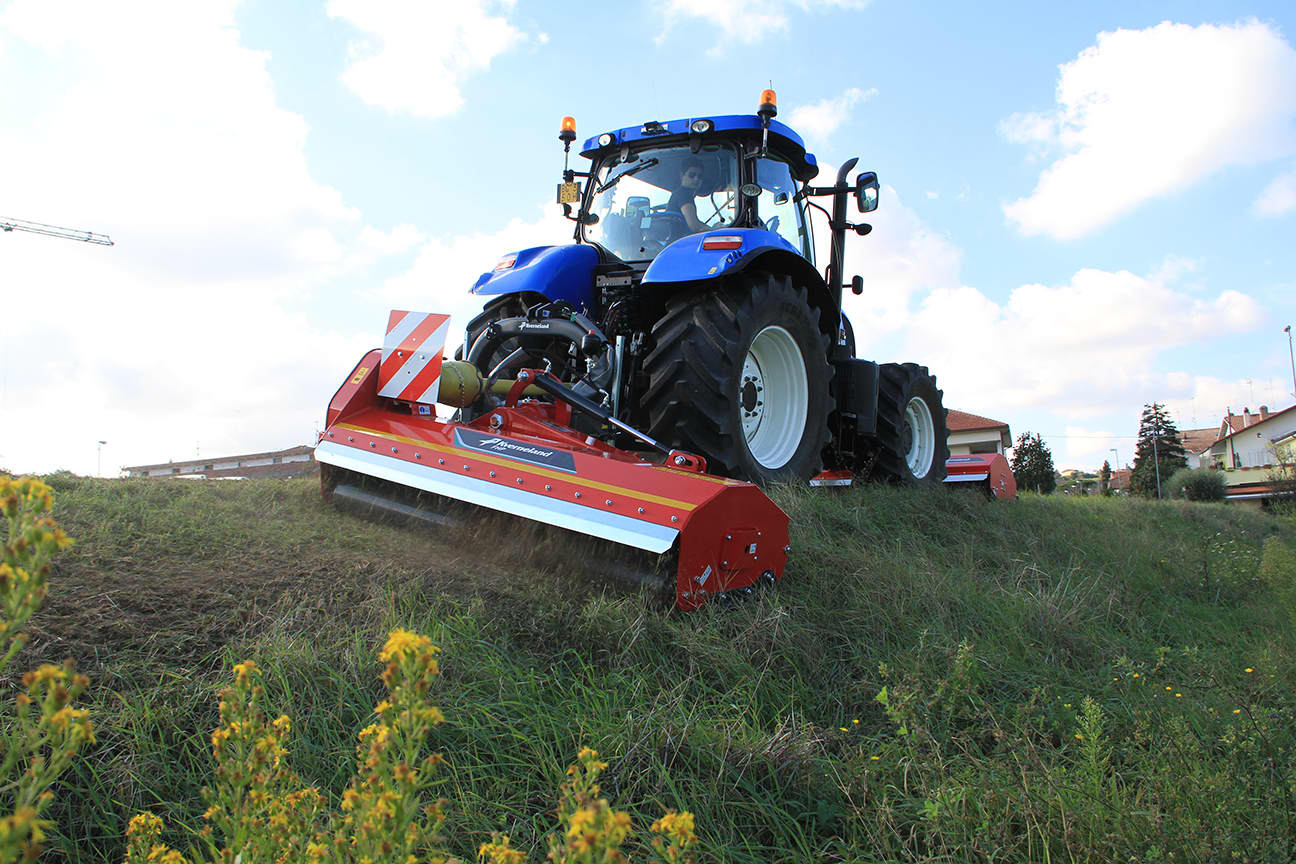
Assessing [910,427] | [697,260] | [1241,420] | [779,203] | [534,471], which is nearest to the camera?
[534,471]

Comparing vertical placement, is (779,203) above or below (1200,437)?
below

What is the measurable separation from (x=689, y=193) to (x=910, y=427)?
8.92 ft

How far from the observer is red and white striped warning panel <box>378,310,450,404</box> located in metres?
3.94

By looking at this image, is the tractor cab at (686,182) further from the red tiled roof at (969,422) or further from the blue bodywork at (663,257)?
the red tiled roof at (969,422)

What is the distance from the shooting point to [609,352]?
171 inches

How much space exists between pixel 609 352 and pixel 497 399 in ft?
2.03

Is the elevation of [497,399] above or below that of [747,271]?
below

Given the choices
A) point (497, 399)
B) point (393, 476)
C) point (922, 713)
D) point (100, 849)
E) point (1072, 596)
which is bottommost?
point (100, 849)

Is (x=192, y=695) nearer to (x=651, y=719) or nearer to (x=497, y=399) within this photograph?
(x=651, y=719)

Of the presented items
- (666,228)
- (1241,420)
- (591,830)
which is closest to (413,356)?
(666,228)

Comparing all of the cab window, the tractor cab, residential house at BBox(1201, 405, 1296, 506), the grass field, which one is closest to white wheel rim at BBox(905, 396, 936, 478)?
the cab window

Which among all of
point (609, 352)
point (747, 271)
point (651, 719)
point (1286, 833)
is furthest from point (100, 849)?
point (747, 271)

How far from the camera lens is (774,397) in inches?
190

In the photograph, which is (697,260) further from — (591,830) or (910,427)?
(591,830)
